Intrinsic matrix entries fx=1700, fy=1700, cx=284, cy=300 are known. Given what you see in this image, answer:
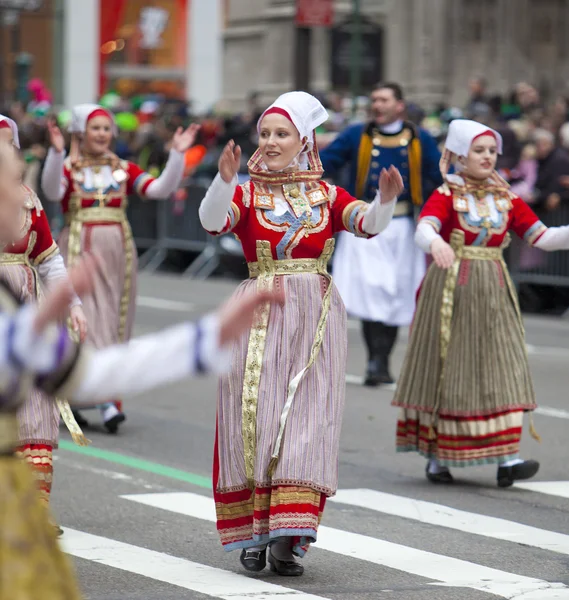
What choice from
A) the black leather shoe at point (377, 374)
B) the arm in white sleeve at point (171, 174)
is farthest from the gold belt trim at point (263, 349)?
the black leather shoe at point (377, 374)

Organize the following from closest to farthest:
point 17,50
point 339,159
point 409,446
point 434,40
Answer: point 409,446 < point 339,159 < point 434,40 < point 17,50

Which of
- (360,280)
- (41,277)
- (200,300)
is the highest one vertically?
(41,277)

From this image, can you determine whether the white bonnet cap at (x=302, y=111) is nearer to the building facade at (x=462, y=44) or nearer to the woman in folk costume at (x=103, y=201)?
the woman in folk costume at (x=103, y=201)

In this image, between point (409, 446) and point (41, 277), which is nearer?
point (41, 277)

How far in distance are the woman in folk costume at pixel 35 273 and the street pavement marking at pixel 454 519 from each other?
149 cm

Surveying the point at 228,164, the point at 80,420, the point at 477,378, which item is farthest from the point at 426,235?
the point at 80,420

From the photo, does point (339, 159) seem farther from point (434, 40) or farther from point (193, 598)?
point (434, 40)

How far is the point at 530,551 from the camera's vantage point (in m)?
6.86

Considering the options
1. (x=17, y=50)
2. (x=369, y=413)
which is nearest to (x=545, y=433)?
(x=369, y=413)

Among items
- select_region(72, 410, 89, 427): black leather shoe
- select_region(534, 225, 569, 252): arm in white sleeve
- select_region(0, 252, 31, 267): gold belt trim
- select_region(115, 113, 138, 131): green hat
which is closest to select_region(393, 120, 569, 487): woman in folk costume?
select_region(534, 225, 569, 252): arm in white sleeve

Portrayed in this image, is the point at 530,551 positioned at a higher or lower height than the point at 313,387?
lower

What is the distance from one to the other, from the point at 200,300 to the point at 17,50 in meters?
26.5

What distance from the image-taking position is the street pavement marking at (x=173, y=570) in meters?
6.06

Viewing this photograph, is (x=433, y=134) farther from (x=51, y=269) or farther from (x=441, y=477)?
(x=51, y=269)
